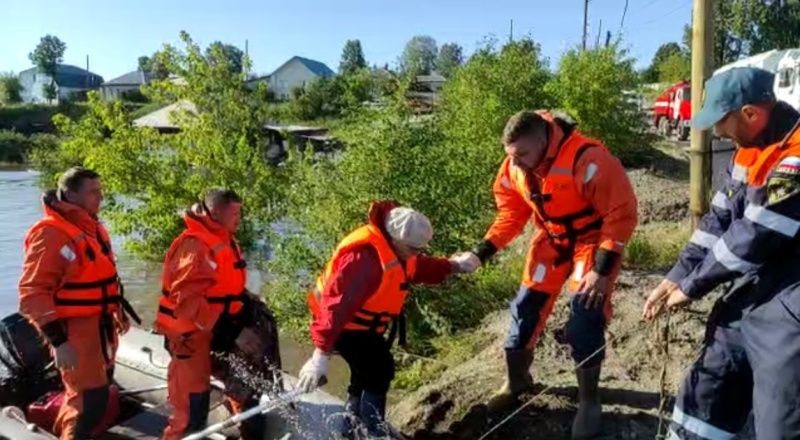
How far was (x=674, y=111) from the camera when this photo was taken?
2453 centimetres

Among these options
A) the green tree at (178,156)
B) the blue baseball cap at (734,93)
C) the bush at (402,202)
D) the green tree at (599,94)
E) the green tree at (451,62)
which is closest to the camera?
the blue baseball cap at (734,93)

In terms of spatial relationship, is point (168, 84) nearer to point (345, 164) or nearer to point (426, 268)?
point (345, 164)

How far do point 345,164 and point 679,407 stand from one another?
527 cm

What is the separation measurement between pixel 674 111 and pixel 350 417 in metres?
22.7

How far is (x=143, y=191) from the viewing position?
12930mm

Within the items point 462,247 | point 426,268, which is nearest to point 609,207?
point 426,268

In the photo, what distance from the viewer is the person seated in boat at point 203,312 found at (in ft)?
13.5

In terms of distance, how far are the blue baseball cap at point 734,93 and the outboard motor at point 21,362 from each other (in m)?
4.48

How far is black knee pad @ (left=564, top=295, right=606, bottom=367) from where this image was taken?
3.91 meters

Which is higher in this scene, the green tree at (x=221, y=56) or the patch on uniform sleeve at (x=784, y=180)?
the green tree at (x=221, y=56)

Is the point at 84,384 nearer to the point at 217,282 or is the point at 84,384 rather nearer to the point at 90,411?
the point at 90,411

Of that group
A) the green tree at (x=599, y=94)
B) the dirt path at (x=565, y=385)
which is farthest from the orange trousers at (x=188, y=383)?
the green tree at (x=599, y=94)

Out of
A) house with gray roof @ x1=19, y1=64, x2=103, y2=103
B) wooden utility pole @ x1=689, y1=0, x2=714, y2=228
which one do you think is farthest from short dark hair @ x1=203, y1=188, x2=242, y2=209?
house with gray roof @ x1=19, y1=64, x2=103, y2=103

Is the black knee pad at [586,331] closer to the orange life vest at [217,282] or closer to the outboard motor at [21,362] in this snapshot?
the orange life vest at [217,282]
